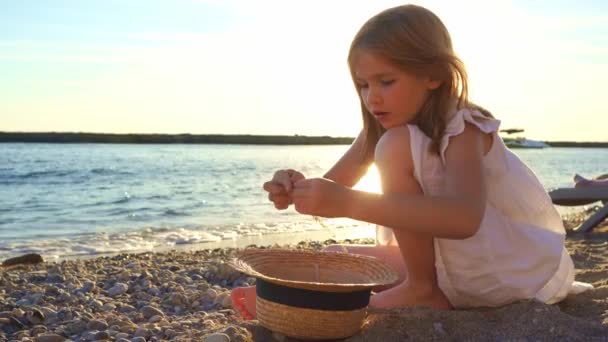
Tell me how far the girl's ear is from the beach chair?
10.5 feet

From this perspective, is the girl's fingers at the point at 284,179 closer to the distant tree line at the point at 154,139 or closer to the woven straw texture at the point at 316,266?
the woven straw texture at the point at 316,266

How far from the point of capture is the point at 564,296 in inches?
98.1

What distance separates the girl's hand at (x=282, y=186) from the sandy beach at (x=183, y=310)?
1.40ft

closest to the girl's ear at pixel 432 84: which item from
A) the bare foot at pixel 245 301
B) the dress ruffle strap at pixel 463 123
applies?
the dress ruffle strap at pixel 463 123

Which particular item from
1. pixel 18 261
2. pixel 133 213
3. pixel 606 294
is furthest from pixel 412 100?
pixel 133 213

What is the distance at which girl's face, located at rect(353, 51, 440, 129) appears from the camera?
83.0 inches

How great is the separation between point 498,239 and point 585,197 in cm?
318

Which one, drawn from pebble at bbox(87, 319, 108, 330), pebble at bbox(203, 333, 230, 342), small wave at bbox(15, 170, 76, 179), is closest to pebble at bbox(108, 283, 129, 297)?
pebble at bbox(87, 319, 108, 330)

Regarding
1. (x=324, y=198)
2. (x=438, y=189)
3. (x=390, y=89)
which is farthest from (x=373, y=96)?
(x=324, y=198)

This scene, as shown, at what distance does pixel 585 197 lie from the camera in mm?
5035

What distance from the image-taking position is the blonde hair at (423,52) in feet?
6.80

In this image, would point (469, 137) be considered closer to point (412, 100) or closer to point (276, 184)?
point (412, 100)

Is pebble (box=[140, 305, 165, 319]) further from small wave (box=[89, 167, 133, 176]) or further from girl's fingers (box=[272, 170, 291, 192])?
small wave (box=[89, 167, 133, 176])

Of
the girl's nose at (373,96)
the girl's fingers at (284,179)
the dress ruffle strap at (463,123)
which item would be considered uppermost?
the girl's nose at (373,96)
